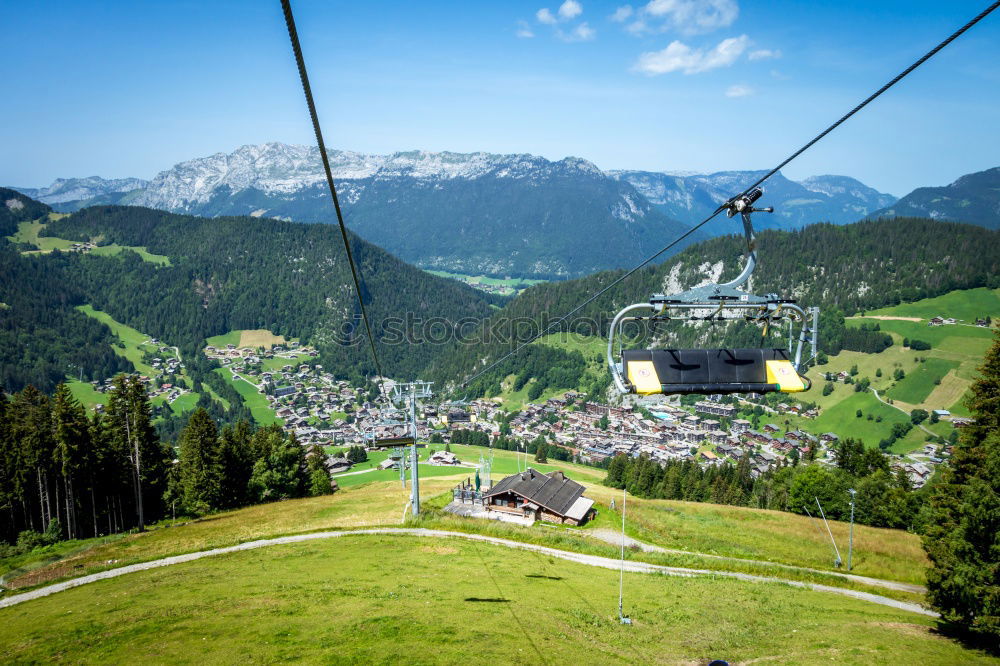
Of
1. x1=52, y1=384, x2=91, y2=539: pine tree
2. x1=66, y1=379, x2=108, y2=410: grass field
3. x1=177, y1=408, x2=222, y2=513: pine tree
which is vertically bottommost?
x1=66, y1=379, x2=108, y2=410: grass field

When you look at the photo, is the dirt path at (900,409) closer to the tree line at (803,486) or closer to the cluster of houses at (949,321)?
the cluster of houses at (949,321)

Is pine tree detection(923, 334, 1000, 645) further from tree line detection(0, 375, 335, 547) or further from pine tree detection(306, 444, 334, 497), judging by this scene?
pine tree detection(306, 444, 334, 497)

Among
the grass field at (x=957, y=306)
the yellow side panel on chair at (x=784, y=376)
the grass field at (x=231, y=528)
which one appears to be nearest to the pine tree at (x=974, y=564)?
the yellow side panel on chair at (x=784, y=376)

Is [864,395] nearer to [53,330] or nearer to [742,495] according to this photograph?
[742,495]

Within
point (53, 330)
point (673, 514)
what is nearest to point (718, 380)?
point (673, 514)

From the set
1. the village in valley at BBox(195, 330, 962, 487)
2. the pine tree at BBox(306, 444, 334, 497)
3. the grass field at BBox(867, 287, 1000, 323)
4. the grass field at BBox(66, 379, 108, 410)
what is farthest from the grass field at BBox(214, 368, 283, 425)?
the grass field at BBox(867, 287, 1000, 323)
